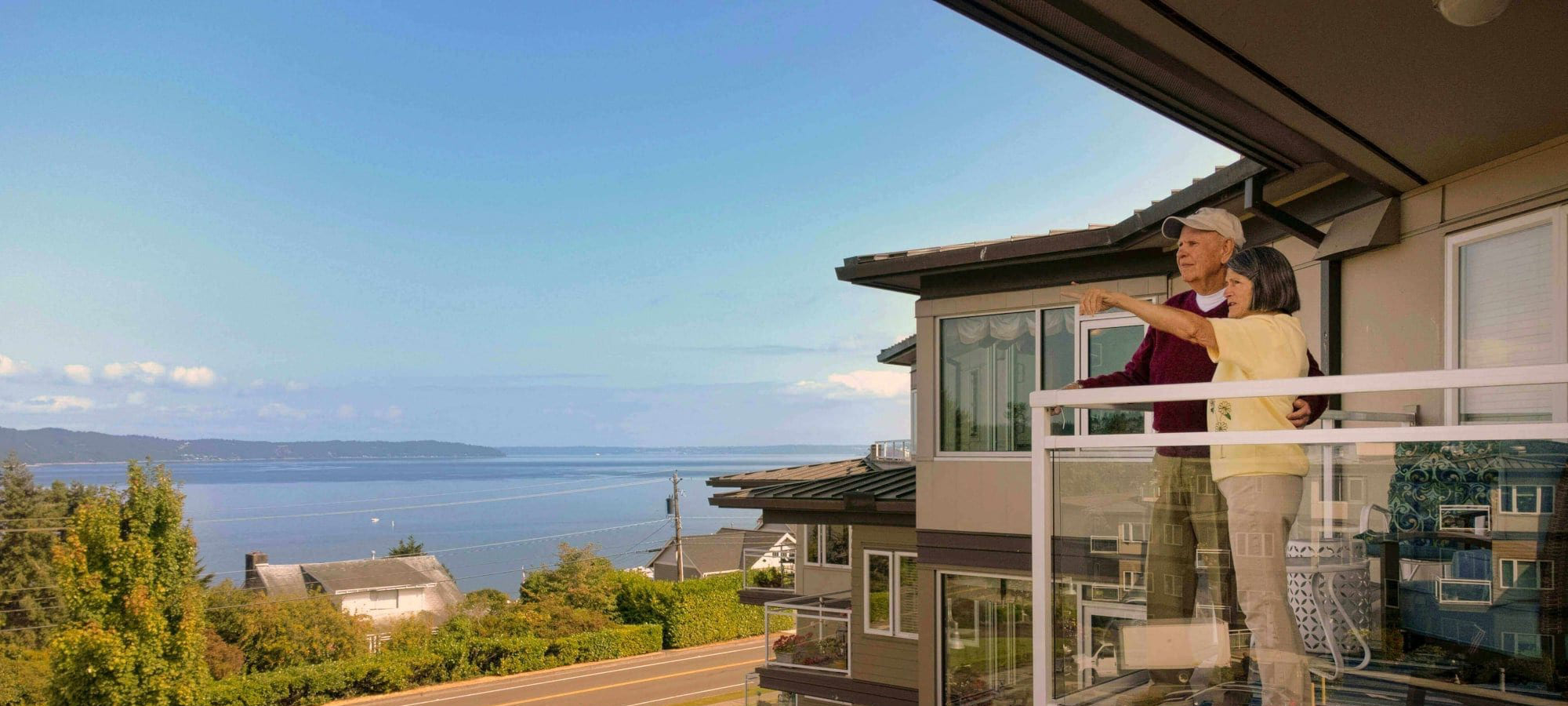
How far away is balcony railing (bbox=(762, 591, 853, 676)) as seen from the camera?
1188cm

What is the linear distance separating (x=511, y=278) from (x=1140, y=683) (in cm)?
15646

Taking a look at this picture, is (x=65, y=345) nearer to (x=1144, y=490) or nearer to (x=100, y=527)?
(x=100, y=527)

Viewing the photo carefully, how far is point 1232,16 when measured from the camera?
286 cm

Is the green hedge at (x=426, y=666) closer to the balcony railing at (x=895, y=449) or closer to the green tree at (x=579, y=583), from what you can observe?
the green tree at (x=579, y=583)

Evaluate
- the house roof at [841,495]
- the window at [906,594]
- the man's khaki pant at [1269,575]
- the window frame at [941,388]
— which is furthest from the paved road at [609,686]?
the man's khaki pant at [1269,575]

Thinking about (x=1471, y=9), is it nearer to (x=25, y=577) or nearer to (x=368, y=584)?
(x=25, y=577)

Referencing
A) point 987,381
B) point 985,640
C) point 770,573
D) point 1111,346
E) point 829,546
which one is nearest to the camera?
point 985,640

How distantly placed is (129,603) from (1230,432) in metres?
24.7

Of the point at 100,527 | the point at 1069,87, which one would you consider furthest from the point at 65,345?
the point at 1069,87

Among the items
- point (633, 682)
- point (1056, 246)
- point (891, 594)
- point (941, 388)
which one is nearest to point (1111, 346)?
point (1056, 246)

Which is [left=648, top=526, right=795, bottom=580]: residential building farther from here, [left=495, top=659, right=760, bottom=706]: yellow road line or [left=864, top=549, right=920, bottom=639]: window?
[left=864, top=549, right=920, bottom=639]: window

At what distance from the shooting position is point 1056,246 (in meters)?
8.29

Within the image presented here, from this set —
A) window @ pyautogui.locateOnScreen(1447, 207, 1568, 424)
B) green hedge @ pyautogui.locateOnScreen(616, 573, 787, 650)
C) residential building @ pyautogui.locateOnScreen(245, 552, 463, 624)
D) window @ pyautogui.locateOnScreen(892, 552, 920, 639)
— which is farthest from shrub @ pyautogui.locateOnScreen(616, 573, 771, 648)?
window @ pyautogui.locateOnScreen(1447, 207, 1568, 424)

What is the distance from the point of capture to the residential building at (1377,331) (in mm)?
2277
